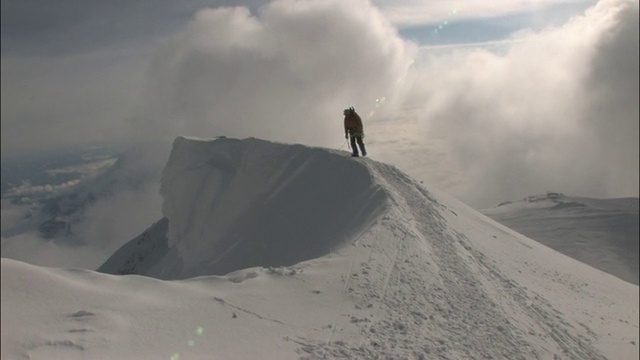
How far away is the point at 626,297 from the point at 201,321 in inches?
794

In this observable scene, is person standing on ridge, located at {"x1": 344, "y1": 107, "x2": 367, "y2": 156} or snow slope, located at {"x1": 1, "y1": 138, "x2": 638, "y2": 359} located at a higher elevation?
person standing on ridge, located at {"x1": 344, "y1": 107, "x2": 367, "y2": 156}

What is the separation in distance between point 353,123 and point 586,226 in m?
43.6

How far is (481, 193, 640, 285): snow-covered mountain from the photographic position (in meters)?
42.7

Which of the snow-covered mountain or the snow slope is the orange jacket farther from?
the snow-covered mountain

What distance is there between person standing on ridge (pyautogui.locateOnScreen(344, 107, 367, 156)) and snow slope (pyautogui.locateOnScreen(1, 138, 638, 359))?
103cm

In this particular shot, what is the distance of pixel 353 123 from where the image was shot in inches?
817

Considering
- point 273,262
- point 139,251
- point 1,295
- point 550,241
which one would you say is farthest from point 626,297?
point 139,251

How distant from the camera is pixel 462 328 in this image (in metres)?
10.5

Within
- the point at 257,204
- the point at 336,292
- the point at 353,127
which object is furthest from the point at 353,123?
the point at 336,292

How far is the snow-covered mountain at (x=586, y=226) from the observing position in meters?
42.7

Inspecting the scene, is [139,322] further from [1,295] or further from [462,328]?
[462,328]

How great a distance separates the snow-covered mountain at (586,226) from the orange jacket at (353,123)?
31426mm

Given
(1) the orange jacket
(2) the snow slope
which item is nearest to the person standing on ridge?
(1) the orange jacket

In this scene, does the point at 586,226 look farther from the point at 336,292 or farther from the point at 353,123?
the point at 336,292
